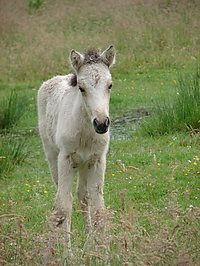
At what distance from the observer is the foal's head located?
12.9 feet

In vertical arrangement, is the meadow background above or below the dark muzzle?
below

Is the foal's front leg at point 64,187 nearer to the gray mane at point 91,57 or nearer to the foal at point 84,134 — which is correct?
the foal at point 84,134

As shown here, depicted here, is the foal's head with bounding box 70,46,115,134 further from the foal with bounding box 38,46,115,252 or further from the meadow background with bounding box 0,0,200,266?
the meadow background with bounding box 0,0,200,266

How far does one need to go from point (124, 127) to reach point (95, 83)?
636 cm

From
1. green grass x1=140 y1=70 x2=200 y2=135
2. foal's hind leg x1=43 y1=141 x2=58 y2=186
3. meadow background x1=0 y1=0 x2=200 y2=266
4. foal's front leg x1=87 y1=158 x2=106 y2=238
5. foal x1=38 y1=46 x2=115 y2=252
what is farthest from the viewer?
green grass x1=140 y1=70 x2=200 y2=135

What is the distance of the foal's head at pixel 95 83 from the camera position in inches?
154

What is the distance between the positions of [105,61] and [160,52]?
13.0m

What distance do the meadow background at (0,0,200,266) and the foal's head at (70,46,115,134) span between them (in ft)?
1.93

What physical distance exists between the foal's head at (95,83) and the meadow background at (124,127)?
590mm

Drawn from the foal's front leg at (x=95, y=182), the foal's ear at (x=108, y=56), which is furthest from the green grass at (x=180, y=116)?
the foal's ear at (x=108, y=56)

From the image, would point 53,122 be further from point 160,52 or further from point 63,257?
point 160,52

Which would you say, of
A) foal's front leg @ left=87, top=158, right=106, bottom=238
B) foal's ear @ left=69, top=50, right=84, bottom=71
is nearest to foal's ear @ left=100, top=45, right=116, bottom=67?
foal's ear @ left=69, top=50, right=84, bottom=71

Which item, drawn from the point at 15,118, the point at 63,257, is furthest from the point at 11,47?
the point at 63,257

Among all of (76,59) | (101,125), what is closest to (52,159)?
(76,59)
